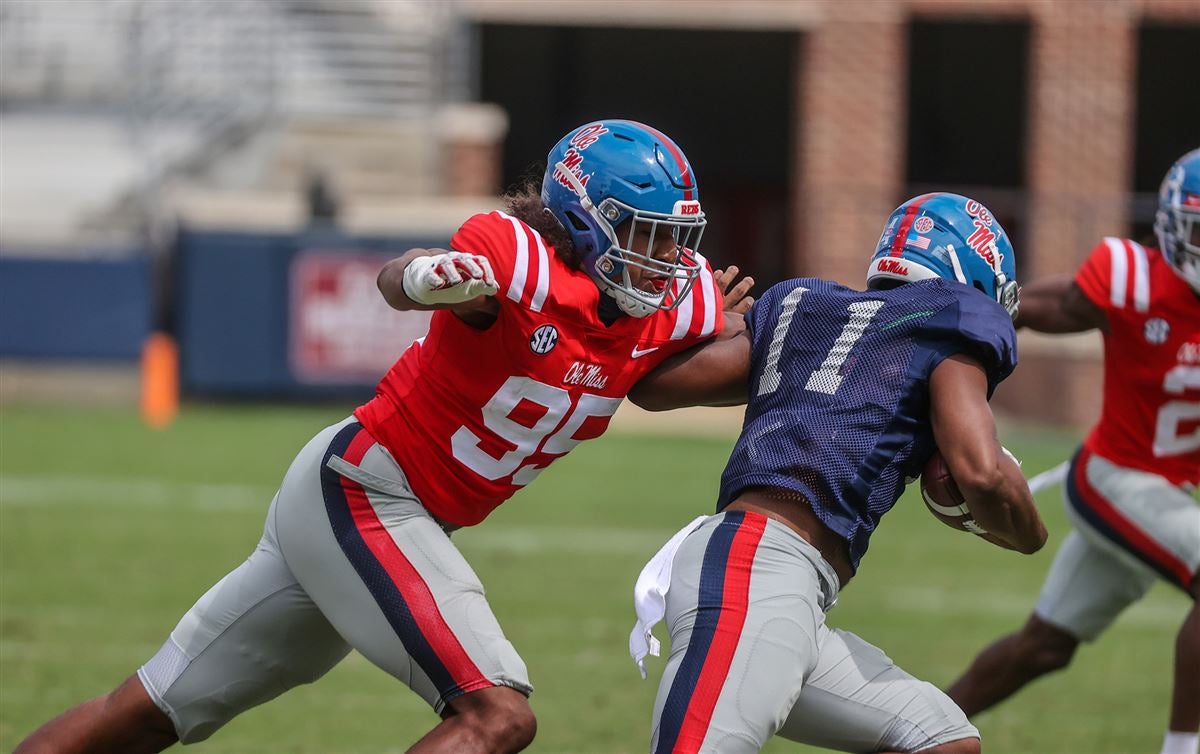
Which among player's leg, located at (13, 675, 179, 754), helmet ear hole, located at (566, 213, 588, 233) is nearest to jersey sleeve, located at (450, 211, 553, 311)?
helmet ear hole, located at (566, 213, 588, 233)

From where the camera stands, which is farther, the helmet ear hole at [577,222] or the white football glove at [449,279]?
the helmet ear hole at [577,222]

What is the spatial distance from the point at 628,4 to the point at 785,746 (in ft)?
44.0

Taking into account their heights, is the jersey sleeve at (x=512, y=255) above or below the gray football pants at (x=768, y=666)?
above

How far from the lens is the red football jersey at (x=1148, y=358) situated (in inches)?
209

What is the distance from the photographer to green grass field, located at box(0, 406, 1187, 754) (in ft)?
18.8

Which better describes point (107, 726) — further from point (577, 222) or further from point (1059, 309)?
point (1059, 309)

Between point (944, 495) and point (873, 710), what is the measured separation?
48 cm

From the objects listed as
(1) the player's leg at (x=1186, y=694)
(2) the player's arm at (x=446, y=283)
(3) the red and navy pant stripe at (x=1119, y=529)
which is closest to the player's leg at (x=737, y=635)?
(2) the player's arm at (x=446, y=283)

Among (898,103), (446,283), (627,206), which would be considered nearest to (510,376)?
(446,283)

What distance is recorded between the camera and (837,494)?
361 cm

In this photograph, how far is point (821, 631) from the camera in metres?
3.62

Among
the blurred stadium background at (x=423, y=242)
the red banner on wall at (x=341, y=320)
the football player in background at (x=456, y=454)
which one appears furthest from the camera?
the red banner on wall at (x=341, y=320)

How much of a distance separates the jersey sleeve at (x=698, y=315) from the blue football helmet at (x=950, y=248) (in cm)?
44

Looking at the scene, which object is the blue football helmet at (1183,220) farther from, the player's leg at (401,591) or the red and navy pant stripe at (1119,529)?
the player's leg at (401,591)
